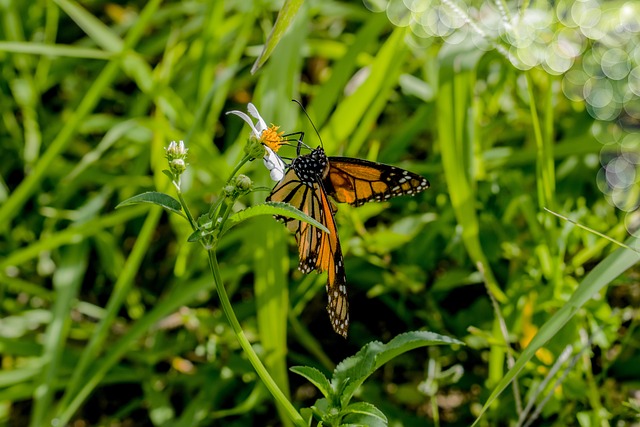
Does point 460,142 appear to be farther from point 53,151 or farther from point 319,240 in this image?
point 53,151

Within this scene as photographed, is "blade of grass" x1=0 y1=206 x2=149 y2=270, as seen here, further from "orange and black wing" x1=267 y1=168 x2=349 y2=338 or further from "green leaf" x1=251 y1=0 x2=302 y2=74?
"green leaf" x1=251 y1=0 x2=302 y2=74

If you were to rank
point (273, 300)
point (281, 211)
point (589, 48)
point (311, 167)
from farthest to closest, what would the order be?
point (589, 48)
point (273, 300)
point (311, 167)
point (281, 211)

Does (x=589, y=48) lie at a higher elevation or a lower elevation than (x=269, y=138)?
higher

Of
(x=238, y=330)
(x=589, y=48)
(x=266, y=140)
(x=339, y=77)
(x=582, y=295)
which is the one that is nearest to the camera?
(x=238, y=330)

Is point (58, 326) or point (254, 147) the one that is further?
point (58, 326)

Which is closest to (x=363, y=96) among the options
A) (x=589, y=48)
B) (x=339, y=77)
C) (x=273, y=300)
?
(x=339, y=77)

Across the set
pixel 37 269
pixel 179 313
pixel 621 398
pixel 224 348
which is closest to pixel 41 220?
pixel 37 269

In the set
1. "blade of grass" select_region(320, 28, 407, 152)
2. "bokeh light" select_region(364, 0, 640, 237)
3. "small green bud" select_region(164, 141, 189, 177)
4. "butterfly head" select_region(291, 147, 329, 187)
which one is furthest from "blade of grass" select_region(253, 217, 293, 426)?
"bokeh light" select_region(364, 0, 640, 237)
